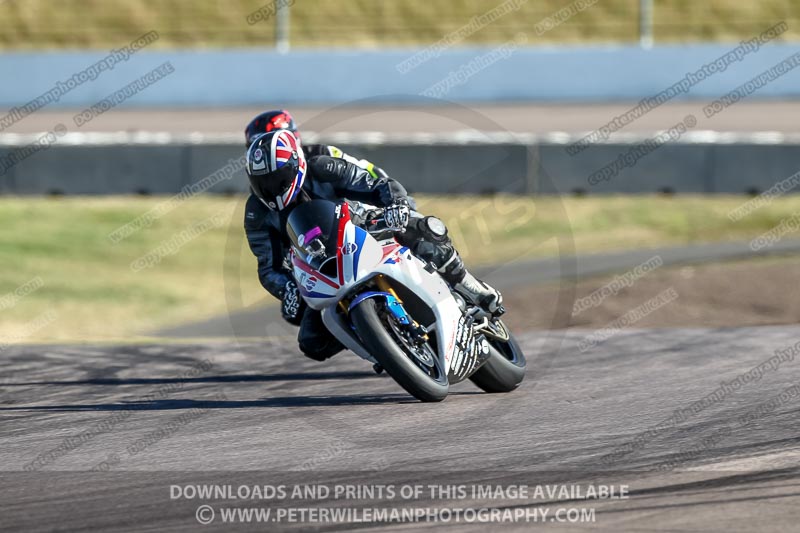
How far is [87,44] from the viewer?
86.7ft

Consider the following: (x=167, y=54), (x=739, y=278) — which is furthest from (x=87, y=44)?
(x=739, y=278)

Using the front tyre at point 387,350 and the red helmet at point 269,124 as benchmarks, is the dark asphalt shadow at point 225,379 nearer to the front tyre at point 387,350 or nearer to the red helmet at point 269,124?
the red helmet at point 269,124

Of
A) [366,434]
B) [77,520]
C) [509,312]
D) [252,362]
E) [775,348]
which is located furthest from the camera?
[509,312]

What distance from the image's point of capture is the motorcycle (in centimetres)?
664

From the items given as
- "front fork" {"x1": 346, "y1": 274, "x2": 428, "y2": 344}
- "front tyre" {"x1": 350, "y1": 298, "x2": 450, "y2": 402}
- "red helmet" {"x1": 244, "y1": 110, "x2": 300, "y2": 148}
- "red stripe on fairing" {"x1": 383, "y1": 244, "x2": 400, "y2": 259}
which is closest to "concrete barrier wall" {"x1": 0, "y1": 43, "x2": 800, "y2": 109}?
"red helmet" {"x1": 244, "y1": 110, "x2": 300, "y2": 148}

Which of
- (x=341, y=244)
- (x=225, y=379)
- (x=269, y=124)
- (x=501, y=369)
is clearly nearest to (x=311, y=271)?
(x=341, y=244)

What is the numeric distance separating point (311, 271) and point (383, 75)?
63.5ft

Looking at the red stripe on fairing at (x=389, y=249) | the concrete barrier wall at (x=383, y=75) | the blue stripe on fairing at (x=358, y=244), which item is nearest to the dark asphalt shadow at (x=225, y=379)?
the red stripe on fairing at (x=389, y=249)

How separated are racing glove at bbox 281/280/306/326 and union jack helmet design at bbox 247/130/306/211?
1.64 ft

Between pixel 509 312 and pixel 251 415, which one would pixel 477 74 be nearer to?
pixel 509 312

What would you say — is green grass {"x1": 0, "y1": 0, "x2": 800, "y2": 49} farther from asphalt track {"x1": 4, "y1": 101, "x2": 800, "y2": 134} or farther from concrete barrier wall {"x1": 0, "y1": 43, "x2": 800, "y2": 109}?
asphalt track {"x1": 4, "y1": 101, "x2": 800, "y2": 134}

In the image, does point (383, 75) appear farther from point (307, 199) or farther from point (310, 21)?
point (307, 199)

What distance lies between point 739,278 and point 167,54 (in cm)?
1608

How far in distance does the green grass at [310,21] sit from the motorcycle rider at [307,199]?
18590 millimetres
